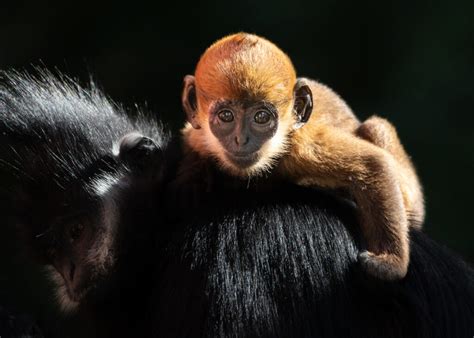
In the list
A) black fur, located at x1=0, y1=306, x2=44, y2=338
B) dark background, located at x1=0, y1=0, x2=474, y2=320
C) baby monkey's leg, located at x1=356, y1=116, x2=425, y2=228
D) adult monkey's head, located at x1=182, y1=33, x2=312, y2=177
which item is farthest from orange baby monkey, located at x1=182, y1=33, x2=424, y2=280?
dark background, located at x1=0, y1=0, x2=474, y2=320

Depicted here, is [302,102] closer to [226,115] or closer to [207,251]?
[226,115]


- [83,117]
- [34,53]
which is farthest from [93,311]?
[34,53]

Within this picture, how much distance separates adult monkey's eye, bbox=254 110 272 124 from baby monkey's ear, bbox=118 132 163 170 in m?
0.47

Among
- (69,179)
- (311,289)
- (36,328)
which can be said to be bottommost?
(36,328)

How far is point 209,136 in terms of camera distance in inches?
133

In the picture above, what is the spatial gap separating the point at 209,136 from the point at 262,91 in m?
0.29

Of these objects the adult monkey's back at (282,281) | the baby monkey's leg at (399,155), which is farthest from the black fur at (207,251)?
the baby monkey's leg at (399,155)

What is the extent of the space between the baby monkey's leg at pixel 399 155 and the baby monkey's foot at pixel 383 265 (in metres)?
0.55

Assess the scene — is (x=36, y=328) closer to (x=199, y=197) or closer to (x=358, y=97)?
(x=199, y=197)

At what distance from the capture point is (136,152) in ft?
11.4

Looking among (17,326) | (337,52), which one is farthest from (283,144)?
(337,52)

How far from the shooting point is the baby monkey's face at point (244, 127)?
322cm

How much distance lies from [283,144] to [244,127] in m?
0.16

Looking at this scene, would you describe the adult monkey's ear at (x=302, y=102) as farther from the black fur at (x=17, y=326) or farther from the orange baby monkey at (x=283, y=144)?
the black fur at (x=17, y=326)
